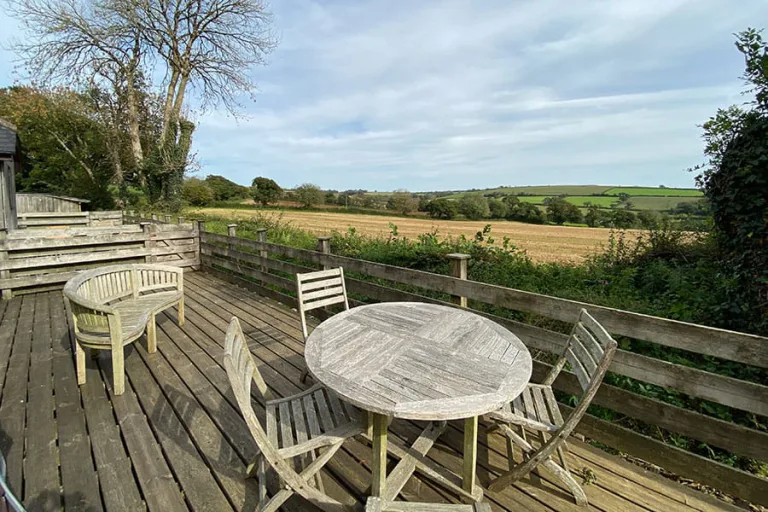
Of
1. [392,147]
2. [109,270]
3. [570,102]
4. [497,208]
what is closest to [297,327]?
[109,270]

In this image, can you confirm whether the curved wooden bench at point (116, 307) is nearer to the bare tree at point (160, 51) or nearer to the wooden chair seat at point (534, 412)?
the wooden chair seat at point (534, 412)

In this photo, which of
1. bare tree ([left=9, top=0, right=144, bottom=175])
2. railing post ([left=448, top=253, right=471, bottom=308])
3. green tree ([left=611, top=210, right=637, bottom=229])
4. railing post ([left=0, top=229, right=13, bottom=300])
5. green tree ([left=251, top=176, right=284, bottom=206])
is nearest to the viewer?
railing post ([left=448, top=253, right=471, bottom=308])

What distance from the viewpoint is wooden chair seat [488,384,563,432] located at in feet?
5.72

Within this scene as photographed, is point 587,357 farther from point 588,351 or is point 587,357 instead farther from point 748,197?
point 748,197

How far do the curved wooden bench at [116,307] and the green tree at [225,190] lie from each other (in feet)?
93.3

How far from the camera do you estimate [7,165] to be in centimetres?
770

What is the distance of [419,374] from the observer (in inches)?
68.7

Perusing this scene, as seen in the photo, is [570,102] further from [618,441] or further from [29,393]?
[29,393]

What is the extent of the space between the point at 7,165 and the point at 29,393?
26.3ft

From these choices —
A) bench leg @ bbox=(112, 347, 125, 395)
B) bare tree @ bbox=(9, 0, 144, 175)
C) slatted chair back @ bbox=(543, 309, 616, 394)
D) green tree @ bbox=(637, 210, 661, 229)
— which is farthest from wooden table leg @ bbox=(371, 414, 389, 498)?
bare tree @ bbox=(9, 0, 144, 175)

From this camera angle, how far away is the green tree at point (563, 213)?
2372 centimetres

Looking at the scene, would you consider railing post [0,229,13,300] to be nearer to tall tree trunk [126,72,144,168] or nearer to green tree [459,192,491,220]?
tall tree trunk [126,72,144,168]

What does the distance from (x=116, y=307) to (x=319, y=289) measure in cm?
213

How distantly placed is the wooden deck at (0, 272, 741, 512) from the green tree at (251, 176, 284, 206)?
95.2 feet
